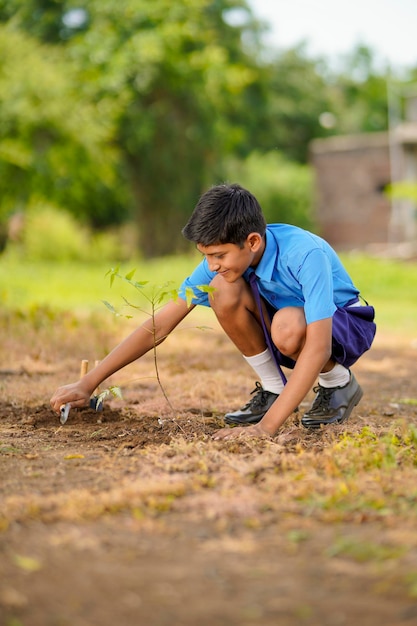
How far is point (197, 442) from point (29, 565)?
1.26m

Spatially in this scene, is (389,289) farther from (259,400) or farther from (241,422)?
(241,422)

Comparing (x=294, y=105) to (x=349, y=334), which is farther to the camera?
(x=294, y=105)

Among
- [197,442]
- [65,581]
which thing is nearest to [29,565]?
[65,581]

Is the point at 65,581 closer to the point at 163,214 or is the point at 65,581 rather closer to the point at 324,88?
the point at 163,214

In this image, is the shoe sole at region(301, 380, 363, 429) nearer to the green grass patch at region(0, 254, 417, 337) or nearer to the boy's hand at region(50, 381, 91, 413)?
the boy's hand at region(50, 381, 91, 413)

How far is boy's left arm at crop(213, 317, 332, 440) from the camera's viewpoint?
3.20m

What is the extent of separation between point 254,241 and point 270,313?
18.5 inches

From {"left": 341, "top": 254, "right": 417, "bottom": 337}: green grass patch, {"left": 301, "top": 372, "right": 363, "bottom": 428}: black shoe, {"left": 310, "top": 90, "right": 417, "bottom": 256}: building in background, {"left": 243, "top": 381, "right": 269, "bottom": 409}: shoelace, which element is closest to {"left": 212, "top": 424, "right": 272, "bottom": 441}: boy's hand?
{"left": 301, "top": 372, "right": 363, "bottom": 428}: black shoe

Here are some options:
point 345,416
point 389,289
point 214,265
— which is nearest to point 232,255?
point 214,265

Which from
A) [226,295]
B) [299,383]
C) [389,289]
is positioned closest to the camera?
[299,383]

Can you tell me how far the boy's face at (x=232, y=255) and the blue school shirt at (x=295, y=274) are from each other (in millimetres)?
75

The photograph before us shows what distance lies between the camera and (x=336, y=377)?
3.88 meters

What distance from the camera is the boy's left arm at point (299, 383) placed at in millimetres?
3199

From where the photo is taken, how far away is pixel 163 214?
23.6 metres
